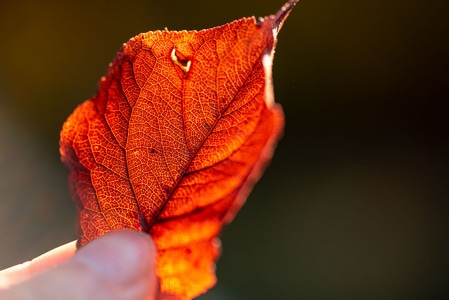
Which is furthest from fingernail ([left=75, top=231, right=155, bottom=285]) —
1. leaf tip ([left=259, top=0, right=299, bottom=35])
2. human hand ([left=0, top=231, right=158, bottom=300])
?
leaf tip ([left=259, top=0, right=299, bottom=35])

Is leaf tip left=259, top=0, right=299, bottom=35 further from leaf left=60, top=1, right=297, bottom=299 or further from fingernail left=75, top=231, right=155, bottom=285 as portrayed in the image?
fingernail left=75, top=231, right=155, bottom=285

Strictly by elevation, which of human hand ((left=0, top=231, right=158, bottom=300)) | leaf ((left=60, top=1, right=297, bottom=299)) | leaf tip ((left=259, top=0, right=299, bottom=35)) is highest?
leaf tip ((left=259, top=0, right=299, bottom=35))

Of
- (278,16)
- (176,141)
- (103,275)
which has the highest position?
(278,16)

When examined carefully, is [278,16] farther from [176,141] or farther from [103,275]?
[103,275]

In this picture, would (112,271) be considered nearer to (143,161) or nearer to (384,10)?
(143,161)

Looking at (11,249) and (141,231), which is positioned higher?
(141,231)

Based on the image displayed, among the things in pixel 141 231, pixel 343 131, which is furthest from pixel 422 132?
pixel 141 231

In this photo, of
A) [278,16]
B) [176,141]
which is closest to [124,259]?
[176,141]
